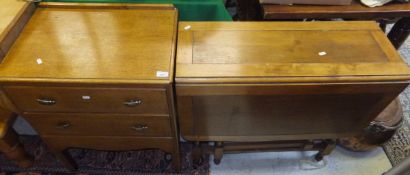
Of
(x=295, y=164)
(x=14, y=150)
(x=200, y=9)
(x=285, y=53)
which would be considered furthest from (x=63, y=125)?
(x=295, y=164)

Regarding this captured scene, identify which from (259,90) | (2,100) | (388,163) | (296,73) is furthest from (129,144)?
(388,163)

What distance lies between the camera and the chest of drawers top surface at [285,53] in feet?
2.68

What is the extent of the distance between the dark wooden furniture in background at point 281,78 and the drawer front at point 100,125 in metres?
0.09

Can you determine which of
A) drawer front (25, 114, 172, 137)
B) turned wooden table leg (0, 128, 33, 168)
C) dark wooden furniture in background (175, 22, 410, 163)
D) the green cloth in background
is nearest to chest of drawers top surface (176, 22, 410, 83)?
dark wooden furniture in background (175, 22, 410, 163)

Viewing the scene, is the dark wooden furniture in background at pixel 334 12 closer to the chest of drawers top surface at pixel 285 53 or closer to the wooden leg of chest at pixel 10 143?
the chest of drawers top surface at pixel 285 53

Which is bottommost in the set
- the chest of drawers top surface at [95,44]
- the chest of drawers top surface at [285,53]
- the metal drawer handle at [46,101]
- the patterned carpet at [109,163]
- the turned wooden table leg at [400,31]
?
the patterned carpet at [109,163]

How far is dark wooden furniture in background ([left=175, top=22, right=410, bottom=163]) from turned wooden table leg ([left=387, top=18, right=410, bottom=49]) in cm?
51

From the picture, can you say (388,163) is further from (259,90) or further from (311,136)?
(259,90)

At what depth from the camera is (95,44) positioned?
881 mm

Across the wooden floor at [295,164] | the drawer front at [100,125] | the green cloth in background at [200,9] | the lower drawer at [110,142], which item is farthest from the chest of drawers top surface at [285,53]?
the wooden floor at [295,164]

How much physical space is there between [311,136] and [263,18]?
53 centimetres

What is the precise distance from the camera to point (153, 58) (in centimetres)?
84

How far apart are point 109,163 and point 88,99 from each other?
23.7 inches

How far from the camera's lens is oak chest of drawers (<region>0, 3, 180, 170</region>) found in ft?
2.59
